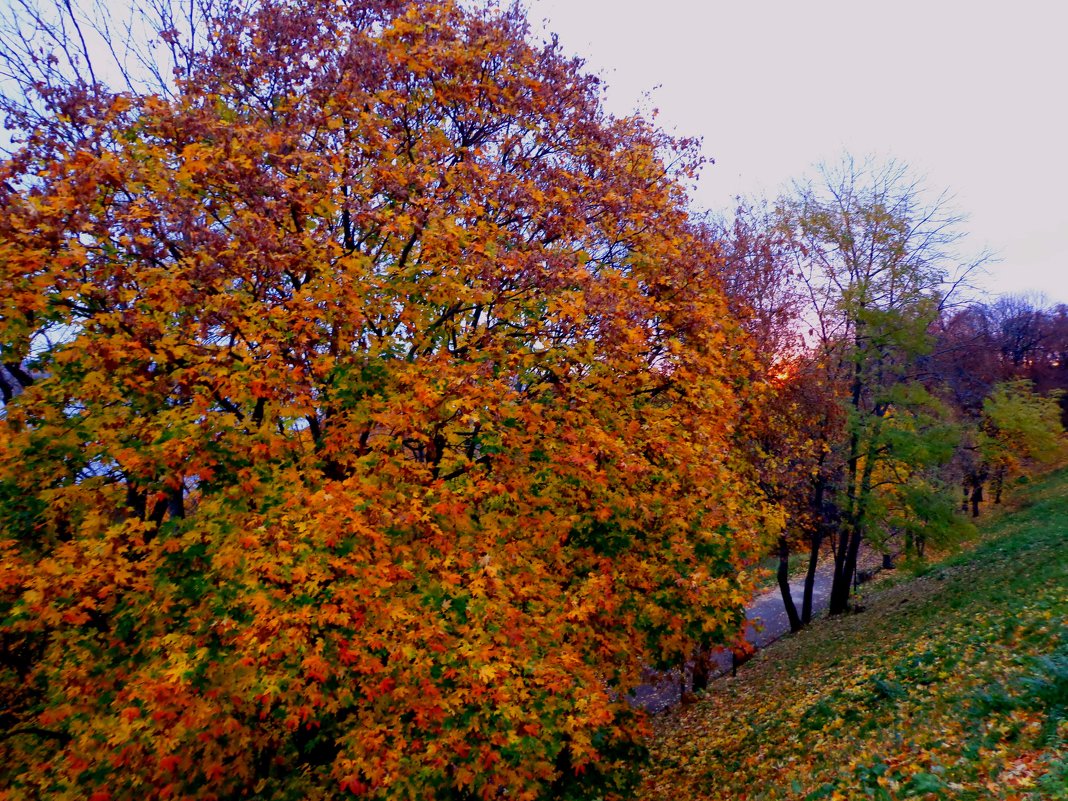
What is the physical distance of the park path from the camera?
2277 centimetres

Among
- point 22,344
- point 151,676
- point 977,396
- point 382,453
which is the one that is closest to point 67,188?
point 22,344

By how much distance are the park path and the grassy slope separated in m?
1.94

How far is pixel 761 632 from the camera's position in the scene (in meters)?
19.8

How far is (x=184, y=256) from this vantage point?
26.1ft

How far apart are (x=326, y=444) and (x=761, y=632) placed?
16.6 m

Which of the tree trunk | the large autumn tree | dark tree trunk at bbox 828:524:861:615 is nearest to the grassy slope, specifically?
the large autumn tree

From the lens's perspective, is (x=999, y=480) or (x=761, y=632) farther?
(x=999, y=480)

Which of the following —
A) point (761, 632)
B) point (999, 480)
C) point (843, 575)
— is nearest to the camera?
point (761, 632)

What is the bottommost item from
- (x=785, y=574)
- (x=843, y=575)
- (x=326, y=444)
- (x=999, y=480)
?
(x=843, y=575)

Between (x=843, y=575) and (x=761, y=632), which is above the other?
(x=843, y=575)

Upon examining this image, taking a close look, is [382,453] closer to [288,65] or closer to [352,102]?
[352,102]

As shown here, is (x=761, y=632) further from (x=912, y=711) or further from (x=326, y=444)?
(x=326, y=444)

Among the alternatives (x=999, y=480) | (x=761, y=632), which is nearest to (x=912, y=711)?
(x=761, y=632)

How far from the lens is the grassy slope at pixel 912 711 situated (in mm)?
6773
